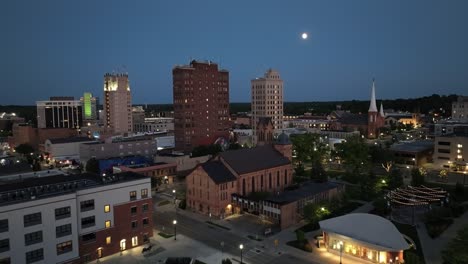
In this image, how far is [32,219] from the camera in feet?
129

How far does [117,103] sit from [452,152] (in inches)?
4783

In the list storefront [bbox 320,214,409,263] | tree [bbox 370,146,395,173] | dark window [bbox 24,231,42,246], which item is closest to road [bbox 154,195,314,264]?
storefront [bbox 320,214,409,263]

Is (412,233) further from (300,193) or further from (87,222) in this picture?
(87,222)

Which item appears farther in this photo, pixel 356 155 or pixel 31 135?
pixel 31 135

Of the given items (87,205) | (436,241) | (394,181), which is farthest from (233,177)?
(394,181)

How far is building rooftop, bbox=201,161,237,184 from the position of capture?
203 ft

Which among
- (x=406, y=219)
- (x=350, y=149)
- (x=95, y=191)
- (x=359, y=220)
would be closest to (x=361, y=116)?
(x=350, y=149)

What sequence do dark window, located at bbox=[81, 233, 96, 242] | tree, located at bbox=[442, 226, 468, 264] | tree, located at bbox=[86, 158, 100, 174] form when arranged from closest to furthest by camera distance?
tree, located at bbox=[442, 226, 468, 264], dark window, located at bbox=[81, 233, 96, 242], tree, located at bbox=[86, 158, 100, 174]

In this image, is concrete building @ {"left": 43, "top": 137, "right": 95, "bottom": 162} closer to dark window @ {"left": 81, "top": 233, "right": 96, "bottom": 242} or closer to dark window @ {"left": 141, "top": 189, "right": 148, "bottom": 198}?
dark window @ {"left": 141, "top": 189, "right": 148, "bottom": 198}

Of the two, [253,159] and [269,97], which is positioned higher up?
[269,97]

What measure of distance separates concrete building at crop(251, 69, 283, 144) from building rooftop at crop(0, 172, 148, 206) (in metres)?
95.1

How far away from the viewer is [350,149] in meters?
86.8

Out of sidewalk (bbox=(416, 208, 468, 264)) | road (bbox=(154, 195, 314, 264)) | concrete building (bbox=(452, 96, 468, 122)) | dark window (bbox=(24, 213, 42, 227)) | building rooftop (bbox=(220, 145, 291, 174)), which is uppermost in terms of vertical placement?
concrete building (bbox=(452, 96, 468, 122))

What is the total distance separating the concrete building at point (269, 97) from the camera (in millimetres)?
142500
